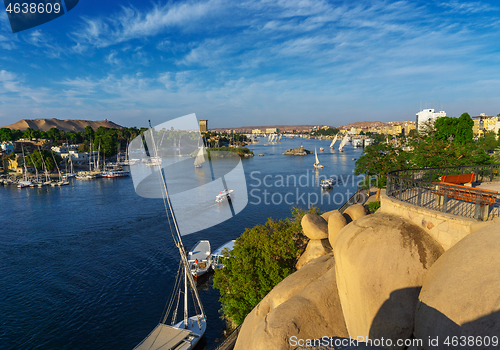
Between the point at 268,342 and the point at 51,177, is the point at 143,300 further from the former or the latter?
the point at 51,177

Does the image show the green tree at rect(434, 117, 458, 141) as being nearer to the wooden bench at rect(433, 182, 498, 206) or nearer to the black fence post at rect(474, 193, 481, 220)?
the wooden bench at rect(433, 182, 498, 206)

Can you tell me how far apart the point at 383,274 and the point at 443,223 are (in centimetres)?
203

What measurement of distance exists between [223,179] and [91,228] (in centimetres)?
3621

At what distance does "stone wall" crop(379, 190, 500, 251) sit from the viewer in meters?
7.11

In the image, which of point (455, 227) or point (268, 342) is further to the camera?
point (268, 342)

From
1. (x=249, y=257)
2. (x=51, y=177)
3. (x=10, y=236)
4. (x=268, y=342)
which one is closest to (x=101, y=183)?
(x=51, y=177)

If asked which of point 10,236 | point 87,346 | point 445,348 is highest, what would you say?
point 445,348

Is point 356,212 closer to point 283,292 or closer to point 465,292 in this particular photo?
point 283,292

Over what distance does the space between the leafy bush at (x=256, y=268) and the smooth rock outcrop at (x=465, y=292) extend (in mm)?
10406

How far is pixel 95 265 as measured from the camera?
89.3ft

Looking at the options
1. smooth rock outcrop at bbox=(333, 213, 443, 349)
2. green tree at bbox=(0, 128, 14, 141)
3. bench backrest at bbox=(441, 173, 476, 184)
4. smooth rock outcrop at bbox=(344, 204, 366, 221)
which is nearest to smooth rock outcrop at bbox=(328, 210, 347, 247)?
smooth rock outcrop at bbox=(344, 204, 366, 221)

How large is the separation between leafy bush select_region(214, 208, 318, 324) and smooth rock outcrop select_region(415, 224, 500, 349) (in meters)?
10.4

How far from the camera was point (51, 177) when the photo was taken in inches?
3140

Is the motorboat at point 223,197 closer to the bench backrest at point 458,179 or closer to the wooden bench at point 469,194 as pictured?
the bench backrest at point 458,179
